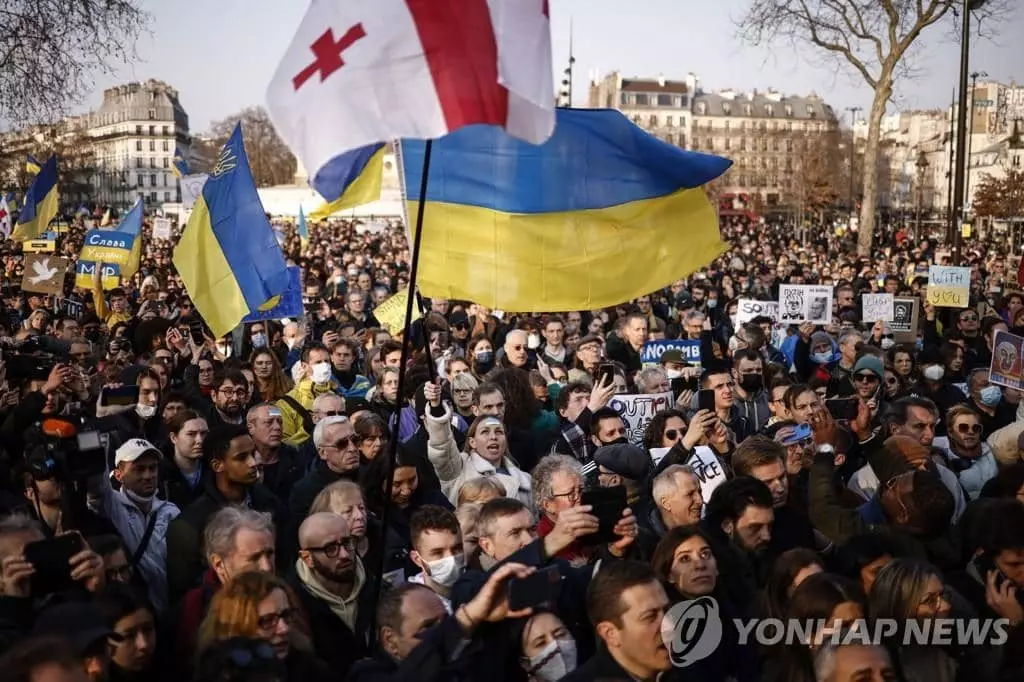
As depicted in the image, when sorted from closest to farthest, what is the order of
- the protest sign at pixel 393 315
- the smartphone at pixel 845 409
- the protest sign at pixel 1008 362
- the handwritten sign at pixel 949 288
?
1. the smartphone at pixel 845 409
2. the protest sign at pixel 1008 362
3. the protest sign at pixel 393 315
4. the handwritten sign at pixel 949 288

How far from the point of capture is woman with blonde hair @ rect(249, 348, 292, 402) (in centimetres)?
816

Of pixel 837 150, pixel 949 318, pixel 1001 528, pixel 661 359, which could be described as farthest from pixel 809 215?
pixel 1001 528

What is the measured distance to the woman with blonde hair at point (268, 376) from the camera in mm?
8164

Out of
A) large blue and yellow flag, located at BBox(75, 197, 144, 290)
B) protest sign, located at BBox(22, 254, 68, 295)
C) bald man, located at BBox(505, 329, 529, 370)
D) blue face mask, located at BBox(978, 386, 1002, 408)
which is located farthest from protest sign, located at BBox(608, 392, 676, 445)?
large blue and yellow flag, located at BBox(75, 197, 144, 290)

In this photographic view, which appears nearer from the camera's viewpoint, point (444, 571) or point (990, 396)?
point (444, 571)

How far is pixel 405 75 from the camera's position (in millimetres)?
3662

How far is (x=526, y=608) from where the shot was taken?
10.2 feet

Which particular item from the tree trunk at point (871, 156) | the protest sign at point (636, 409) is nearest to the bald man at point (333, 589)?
the protest sign at point (636, 409)

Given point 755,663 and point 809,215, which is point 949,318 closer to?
point 755,663

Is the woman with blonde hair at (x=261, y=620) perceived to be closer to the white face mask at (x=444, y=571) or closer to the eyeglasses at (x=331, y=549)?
the eyeglasses at (x=331, y=549)

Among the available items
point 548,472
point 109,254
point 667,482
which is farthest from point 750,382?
point 109,254

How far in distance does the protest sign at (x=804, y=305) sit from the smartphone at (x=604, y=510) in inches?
327

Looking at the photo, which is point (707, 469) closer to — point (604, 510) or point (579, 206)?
point (579, 206)

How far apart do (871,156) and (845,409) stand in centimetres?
2067
